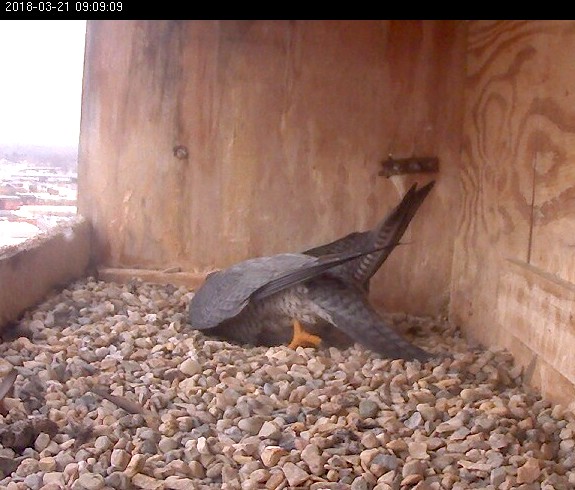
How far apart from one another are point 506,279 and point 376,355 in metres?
0.54

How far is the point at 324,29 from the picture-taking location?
295cm

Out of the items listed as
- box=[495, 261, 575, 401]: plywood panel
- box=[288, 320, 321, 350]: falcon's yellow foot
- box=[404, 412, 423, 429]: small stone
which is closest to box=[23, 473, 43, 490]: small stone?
box=[404, 412, 423, 429]: small stone

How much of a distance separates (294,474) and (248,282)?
104 cm

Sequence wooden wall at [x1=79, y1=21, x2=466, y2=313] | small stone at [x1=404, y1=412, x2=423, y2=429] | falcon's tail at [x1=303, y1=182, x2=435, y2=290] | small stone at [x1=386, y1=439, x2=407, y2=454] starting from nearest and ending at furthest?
small stone at [x1=386, y1=439, x2=407, y2=454] < small stone at [x1=404, y1=412, x2=423, y2=429] < falcon's tail at [x1=303, y1=182, x2=435, y2=290] < wooden wall at [x1=79, y1=21, x2=466, y2=313]

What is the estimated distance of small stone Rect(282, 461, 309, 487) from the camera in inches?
57.4

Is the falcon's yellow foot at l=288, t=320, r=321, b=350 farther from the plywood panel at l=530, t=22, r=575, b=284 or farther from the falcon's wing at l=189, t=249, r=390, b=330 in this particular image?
the plywood panel at l=530, t=22, r=575, b=284

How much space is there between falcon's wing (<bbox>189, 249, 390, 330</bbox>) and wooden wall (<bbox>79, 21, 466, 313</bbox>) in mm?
544

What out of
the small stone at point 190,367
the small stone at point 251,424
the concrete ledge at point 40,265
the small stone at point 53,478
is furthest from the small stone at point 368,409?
the concrete ledge at point 40,265

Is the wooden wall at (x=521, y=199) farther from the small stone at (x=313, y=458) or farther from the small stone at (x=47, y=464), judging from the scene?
the small stone at (x=47, y=464)

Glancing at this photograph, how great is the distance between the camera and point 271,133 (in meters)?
3.01

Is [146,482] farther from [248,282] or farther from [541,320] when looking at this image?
[541,320]

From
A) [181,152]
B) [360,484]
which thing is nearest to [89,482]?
[360,484]

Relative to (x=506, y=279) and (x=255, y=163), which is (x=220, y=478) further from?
(x=255, y=163)
